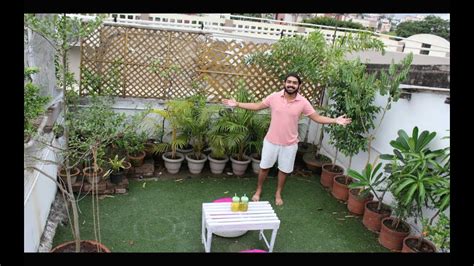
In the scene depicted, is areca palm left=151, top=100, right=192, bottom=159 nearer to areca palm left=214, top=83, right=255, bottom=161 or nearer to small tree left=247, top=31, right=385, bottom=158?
areca palm left=214, top=83, right=255, bottom=161

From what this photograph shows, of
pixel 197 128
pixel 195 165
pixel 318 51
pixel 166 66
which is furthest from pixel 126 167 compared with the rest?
pixel 318 51

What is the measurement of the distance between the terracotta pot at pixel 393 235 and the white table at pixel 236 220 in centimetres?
127

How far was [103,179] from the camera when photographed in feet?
14.6

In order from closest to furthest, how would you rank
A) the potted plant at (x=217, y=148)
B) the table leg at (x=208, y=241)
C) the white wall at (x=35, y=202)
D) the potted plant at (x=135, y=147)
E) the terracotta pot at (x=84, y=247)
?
the white wall at (x=35, y=202)
the terracotta pot at (x=84, y=247)
the table leg at (x=208, y=241)
the potted plant at (x=135, y=147)
the potted plant at (x=217, y=148)

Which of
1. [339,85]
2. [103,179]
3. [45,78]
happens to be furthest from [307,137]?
[45,78]

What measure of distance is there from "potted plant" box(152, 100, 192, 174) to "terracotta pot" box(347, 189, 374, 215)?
2389 mm

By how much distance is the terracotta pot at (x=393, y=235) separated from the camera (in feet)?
12.4

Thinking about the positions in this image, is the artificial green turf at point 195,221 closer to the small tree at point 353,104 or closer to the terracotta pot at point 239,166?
the terracotta pot at point 239,166

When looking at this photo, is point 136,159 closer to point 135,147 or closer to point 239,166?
point 135,147

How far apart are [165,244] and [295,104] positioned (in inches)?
82.9

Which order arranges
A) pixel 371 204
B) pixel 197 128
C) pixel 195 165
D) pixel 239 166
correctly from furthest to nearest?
pixel 239 166
pixel 195 165
pixel 197 128
pixel 371 204

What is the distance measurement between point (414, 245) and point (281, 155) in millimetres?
1730

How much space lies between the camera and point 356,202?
4445mm

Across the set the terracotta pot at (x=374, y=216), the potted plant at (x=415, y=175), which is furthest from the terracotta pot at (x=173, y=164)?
the potted plant at (x=415, y=175)
